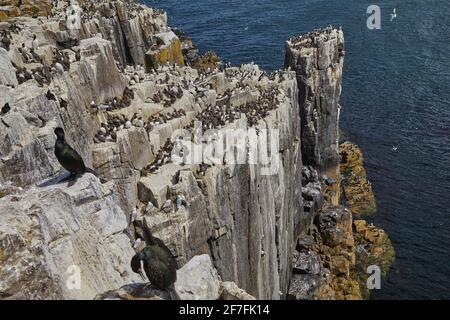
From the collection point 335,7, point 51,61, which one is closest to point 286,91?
point 51,61

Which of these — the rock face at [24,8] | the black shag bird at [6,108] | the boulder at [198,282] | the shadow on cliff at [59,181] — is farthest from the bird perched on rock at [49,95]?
the rock face at [24,8]

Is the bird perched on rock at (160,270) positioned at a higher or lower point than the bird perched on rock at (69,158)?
lower

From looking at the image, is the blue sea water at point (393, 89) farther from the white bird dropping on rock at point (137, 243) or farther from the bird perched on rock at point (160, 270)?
the bird perched on rock at point (160, 270)

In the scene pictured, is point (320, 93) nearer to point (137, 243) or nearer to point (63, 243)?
point (137, 243)

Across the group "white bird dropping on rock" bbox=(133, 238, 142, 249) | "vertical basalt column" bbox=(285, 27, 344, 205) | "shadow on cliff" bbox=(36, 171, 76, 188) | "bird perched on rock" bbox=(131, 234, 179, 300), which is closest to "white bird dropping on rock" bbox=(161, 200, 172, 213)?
"white bird dropping on rock" bbox=(133, 238, 142, 249)

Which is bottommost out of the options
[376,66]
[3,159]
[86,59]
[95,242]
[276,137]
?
[376,66]

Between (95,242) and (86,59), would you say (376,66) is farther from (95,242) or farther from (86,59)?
(95,242)

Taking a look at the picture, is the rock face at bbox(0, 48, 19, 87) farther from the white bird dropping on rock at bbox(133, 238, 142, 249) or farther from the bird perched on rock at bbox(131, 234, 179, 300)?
the bird perched on rock at bbox(131, 234, 179, 300)
